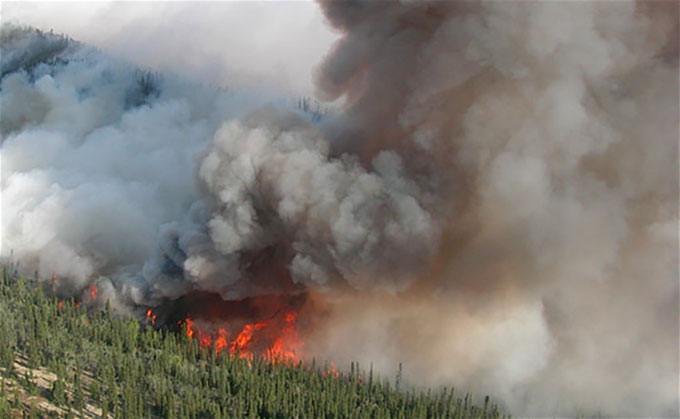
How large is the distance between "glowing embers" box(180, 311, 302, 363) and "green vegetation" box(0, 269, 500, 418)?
2.89 meters

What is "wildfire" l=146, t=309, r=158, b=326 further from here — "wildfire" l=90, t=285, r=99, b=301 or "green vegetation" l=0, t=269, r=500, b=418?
"wildfire" l=90, t=285, r=99, b=301

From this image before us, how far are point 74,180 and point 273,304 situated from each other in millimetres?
58216

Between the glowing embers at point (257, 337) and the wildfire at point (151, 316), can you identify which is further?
the wildfire at point (151, 316)

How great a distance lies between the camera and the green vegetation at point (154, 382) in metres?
67.2

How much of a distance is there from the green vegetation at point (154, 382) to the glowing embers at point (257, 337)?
289cm

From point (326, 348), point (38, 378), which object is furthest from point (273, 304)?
point (38, 378)

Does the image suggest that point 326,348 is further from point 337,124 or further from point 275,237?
point 337,124

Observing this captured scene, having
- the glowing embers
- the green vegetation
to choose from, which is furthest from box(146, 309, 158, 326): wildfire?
the glowing embers

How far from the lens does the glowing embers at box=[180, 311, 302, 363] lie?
85625mm

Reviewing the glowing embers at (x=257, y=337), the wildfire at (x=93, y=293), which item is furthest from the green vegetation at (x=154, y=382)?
the wildfire at (x=93, y=293)

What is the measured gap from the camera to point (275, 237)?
82.4 meters

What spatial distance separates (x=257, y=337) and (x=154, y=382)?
17.2 m

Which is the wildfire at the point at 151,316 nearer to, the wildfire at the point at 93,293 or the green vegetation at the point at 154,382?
the green vegetation at the point at 154,382

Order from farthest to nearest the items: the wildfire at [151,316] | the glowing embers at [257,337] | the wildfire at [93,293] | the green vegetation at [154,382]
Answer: the wildfire at [93,293] → the wildfire at [151,316] → the glowing embers at [257,337] → the green vegetation at [154,382]
